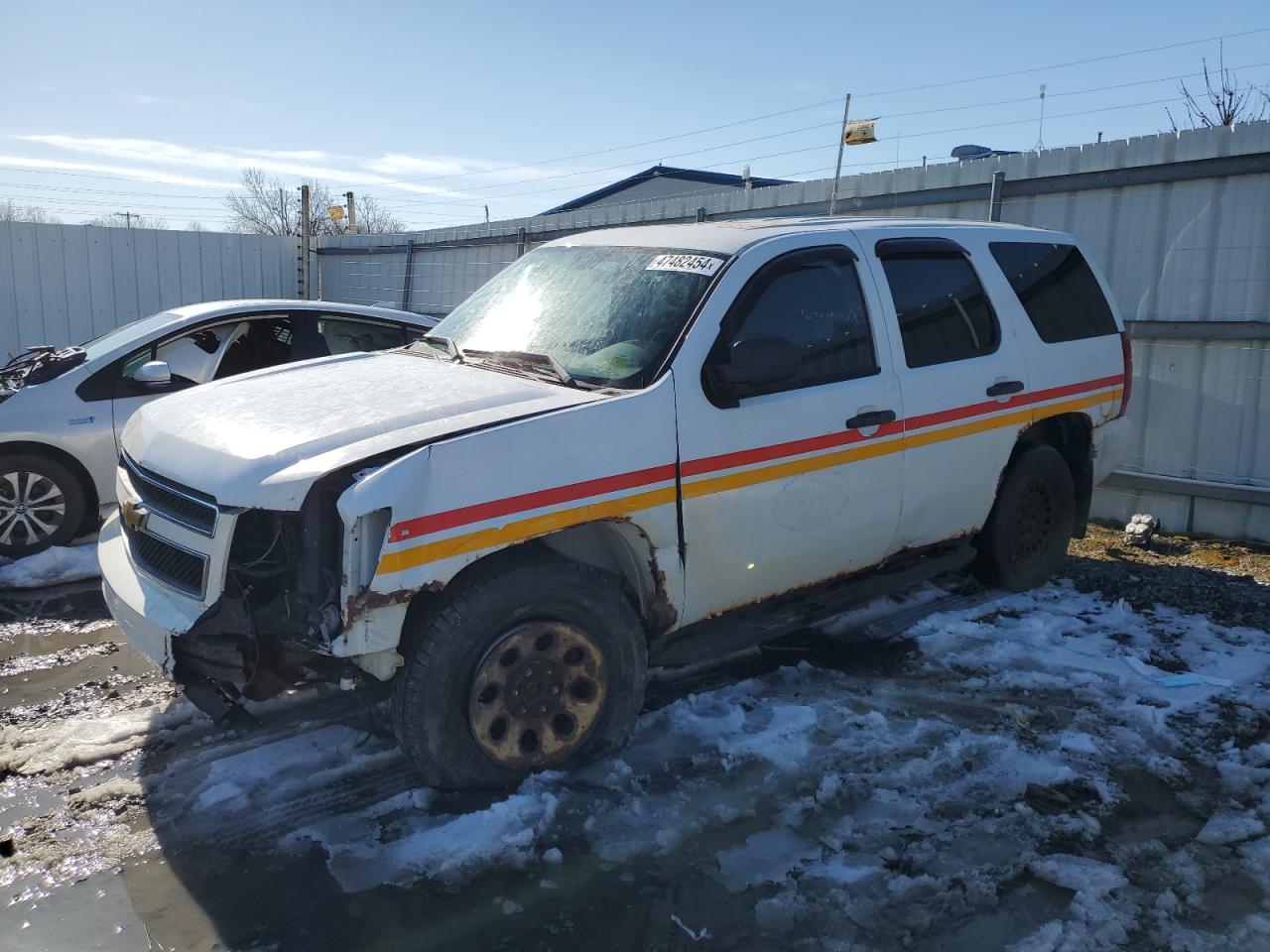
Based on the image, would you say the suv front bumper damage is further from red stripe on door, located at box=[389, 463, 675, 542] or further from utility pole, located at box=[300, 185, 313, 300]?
utility pole, located at box=[300, 185, 313, 300]

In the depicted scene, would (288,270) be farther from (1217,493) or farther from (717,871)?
(717,871)

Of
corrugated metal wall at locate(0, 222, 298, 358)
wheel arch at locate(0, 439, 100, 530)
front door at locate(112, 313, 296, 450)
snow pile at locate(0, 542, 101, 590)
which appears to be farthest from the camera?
corrugated metal wall at locate(0, 222, 298, 358)

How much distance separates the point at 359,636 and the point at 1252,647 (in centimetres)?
458

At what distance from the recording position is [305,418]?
3.65 meters

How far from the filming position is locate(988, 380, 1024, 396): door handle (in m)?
5.16

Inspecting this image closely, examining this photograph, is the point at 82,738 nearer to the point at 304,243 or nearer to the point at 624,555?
the point at 624,555

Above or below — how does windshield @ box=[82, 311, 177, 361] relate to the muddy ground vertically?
above

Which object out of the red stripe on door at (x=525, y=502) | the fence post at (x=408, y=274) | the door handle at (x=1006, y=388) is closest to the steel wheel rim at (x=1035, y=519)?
the door handle at (x=1006, y=388)

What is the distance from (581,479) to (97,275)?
14175 mm

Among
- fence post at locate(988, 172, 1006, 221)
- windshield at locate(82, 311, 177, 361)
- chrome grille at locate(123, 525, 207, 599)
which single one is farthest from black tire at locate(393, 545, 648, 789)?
fence post at locate(988, 172, 1006, 221)

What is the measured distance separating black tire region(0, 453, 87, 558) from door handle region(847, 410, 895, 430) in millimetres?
5230

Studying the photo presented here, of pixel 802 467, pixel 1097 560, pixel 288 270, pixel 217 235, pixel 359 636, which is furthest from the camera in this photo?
pixel 288 270

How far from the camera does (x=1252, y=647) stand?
17.2 ft

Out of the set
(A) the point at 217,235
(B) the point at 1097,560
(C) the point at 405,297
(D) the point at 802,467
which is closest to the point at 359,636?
(D) the point at 802,467
